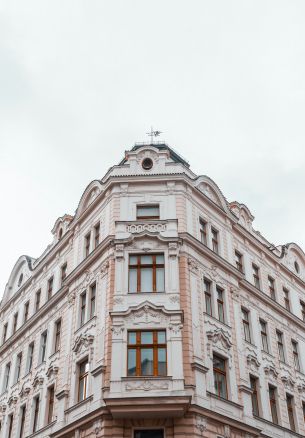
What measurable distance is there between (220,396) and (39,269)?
17305 millimetres

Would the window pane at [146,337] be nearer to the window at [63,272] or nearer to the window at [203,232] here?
the window at [203,232]

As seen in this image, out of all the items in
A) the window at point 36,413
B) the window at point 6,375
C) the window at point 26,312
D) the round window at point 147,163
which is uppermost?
the round window at point 147,163

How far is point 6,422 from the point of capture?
33.2 meters

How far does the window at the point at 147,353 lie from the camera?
23047 millimetres

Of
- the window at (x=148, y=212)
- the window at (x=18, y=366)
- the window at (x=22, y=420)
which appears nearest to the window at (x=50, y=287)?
the window at (x=18, y=366)

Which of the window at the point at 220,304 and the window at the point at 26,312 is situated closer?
the window at the point at 220,304

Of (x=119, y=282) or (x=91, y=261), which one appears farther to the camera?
(x=91, y=261)

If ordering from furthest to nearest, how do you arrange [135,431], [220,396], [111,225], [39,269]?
[39,269], [111,225], [220,396], [135,431]

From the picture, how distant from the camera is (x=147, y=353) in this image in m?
23.6

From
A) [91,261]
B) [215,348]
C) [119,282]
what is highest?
[91,261]

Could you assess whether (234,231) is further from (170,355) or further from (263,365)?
(170,355)

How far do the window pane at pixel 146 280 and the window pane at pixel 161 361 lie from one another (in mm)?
3277

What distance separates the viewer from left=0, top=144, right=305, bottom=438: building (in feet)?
75.4

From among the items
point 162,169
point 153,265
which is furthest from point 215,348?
point 162,169
